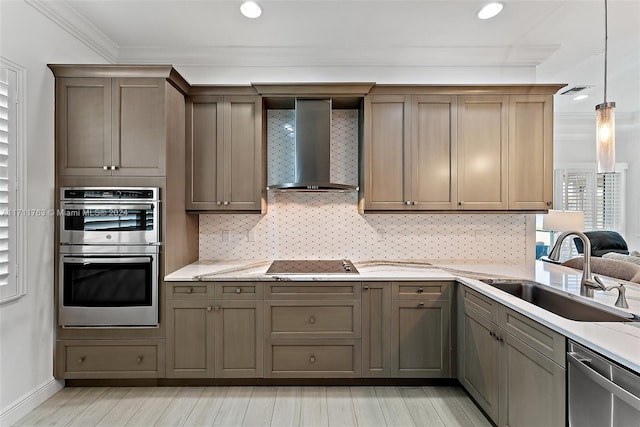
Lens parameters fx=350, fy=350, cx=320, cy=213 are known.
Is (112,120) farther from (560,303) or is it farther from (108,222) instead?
(560,303)

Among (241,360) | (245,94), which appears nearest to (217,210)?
(245,94)

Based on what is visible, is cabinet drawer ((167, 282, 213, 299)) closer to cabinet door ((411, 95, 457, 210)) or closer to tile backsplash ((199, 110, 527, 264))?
tile backsplash ((199, 110, 527, 264))

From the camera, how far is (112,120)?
2652 millimetres

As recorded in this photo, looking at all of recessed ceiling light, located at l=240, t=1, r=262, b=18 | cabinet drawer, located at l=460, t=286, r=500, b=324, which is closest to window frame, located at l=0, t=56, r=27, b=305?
recessed ceiling light, located at l=240, t=1, r=262, b=18

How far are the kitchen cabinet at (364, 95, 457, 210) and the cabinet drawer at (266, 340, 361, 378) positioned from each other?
1.23 metres

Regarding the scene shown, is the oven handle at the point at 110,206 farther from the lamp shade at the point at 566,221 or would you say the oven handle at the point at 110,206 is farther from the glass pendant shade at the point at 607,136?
the lamp shade at the point at 566,221

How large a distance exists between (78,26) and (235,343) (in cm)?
279

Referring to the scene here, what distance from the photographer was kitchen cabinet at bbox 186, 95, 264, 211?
307cm

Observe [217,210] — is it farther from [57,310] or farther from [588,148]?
[588,148]

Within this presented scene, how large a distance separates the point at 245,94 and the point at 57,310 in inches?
88.4

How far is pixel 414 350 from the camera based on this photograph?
2.72 metres

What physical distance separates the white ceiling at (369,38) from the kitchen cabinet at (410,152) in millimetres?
491

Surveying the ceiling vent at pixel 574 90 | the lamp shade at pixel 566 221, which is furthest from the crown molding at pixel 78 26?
the lamp shade at pixel 566 221

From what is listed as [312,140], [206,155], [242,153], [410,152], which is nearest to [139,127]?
[206,155]
